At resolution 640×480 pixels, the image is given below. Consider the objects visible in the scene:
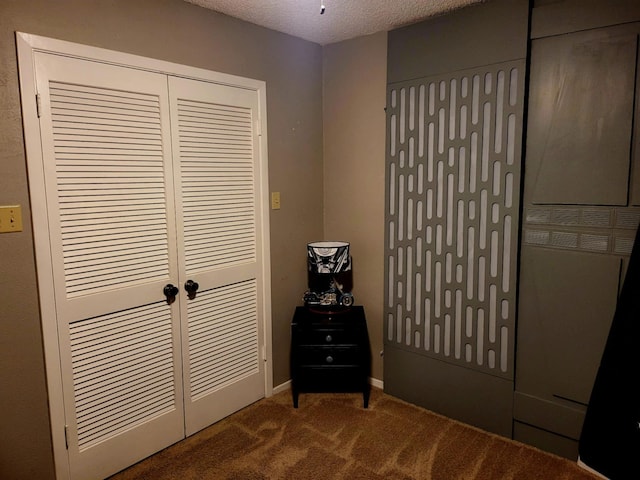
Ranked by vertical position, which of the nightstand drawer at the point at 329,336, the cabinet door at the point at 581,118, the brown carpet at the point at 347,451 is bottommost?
the brown carpet at the point at 347,451

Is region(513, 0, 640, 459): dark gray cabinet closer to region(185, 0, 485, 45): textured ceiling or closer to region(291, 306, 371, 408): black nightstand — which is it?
region(185, 0, 485, 45): textured ceiling

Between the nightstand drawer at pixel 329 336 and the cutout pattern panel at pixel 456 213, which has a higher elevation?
the cutout pattern panel at pixel 456 213

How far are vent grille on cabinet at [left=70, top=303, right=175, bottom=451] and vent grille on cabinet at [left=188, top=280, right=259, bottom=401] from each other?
164 millimetres

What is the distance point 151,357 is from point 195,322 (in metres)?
0.31

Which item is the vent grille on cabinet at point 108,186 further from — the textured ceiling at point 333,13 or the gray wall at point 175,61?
the textured ceiling at point 333,13

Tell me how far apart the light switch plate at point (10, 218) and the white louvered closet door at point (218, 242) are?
742mm

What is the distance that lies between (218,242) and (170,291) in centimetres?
42

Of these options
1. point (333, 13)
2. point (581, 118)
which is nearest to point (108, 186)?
point (333, 13)

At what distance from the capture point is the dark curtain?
4.23 feet

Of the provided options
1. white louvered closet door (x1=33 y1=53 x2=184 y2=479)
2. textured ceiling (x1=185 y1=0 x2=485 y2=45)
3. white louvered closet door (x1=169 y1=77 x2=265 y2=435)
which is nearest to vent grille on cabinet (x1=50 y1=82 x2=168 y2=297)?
white louvered closet door (x1=33 y1=53 x2=184 y2=479)

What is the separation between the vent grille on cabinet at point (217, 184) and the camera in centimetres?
243

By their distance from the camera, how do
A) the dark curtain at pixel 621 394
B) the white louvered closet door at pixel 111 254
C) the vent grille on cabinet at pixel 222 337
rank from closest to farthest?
the dark curtain at pixel 621 394 < the white louvered closet door at pixel 111 254 < the vent grille on cabinet at pixel 222 337

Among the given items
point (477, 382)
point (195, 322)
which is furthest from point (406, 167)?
point (195, 322)

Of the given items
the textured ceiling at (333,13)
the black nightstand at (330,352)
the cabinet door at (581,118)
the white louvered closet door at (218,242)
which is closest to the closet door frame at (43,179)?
the white louvered closet door at (218,242)
